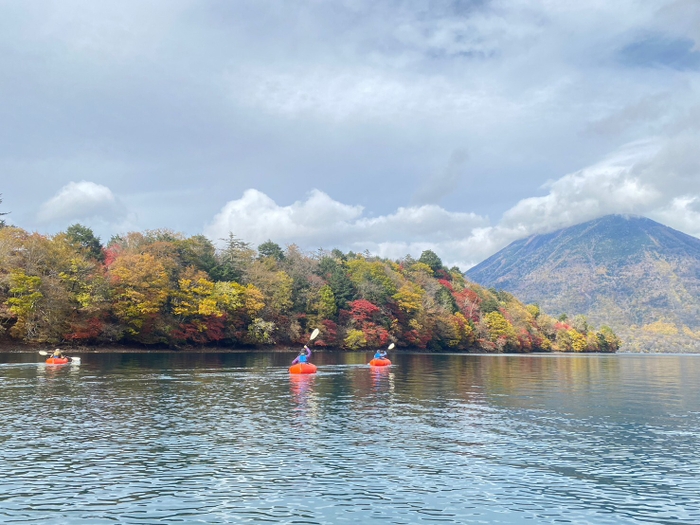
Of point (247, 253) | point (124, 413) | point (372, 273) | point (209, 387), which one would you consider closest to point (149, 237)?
point (247, 253)

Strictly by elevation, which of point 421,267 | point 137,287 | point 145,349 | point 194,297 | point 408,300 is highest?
point 421,267

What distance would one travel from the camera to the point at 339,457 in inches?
883

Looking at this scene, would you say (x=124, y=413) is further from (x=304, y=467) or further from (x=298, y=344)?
(x=298, y=344)

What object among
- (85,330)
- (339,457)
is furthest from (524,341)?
(339,457)

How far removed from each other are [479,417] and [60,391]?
Result: 26.6m

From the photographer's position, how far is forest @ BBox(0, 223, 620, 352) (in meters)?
85.1

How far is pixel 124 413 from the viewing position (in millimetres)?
31391

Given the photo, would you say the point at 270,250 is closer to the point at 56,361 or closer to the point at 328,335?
the point at 328,335

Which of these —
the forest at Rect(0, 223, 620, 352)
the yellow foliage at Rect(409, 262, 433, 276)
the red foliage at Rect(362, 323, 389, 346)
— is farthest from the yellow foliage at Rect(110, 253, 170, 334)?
the yellow foliage at Rect(409, 262, 433, 276)

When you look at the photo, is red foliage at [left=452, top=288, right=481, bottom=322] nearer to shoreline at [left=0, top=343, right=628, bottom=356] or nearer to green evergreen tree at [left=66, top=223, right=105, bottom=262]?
shoreline at [left=0, top=343, right=628, bottom=356]

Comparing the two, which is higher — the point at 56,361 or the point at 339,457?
the point at 56,361

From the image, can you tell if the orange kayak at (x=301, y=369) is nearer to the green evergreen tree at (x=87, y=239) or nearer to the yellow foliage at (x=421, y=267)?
the green evergreen tree at (x=87, y=239)

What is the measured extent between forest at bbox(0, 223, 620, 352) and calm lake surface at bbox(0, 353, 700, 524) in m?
47.2

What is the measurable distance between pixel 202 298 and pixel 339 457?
8637 cm
